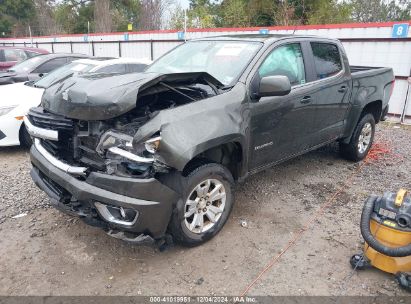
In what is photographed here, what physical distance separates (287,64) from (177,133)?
6.23ft

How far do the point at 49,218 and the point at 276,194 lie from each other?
260 cm

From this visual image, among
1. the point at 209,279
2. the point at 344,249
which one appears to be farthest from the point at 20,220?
the point at 344,249

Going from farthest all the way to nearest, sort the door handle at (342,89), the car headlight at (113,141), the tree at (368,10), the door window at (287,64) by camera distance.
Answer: the tree at (368,10)
the door handle at (342,89)
the door window at (287,64)
the car headlight at (113,141)

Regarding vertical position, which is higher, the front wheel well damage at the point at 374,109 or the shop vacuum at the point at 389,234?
the front wheel well damage at the point at 374,109

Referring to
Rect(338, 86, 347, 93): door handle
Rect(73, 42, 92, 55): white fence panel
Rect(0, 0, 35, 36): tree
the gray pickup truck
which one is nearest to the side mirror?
the gray pickup truck

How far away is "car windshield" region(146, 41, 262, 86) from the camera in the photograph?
371 centimetres

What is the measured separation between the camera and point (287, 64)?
4.12m

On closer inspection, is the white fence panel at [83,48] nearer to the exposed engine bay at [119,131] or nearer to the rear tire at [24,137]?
the rear tire at [24,137]

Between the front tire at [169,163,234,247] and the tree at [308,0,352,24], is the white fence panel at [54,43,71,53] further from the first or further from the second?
the front tire at [169,163,234,247]

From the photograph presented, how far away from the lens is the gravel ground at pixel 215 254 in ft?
9.43

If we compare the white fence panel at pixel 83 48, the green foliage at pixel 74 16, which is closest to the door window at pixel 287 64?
the white fence panel at pixel 83 48

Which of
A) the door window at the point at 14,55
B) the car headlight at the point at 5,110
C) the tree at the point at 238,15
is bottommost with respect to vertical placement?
the car headlight at the point at 5,110

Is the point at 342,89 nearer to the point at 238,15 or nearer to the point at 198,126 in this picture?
the point at 198,126

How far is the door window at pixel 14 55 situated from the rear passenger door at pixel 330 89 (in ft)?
31.5
